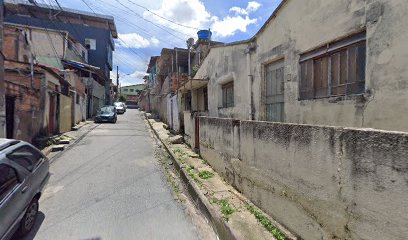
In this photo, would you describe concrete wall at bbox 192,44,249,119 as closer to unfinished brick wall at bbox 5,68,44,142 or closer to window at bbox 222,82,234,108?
window at bbox 222,82,234,108

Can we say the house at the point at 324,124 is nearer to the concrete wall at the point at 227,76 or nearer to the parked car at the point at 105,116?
the concrete wall at the point at 227,76

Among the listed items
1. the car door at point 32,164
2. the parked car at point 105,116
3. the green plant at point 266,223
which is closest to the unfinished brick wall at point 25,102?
the car door at point 32,164

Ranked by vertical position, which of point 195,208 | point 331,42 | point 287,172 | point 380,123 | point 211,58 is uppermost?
point 211,58

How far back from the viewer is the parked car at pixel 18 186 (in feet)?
10.7

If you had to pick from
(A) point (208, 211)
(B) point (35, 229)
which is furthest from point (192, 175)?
(B) point (35, 229)

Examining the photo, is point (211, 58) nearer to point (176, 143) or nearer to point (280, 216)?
point (176, 143)

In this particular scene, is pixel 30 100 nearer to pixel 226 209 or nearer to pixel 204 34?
pixel 226 209

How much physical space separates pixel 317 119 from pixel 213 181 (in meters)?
2.92

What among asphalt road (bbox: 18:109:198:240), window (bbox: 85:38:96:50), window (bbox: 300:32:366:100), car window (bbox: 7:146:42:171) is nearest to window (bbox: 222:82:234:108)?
asphalt road (bbox: 18:109:198:240)

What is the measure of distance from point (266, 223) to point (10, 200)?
12.3 feet

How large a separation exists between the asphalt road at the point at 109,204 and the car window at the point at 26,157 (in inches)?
38.8

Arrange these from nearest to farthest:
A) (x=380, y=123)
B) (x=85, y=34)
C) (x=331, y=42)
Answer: (x=380, y=123), (x=331, y=42), (x=85, y=34)

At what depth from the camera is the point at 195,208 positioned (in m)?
5.16

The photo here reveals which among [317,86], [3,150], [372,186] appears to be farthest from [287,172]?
[3,150]
